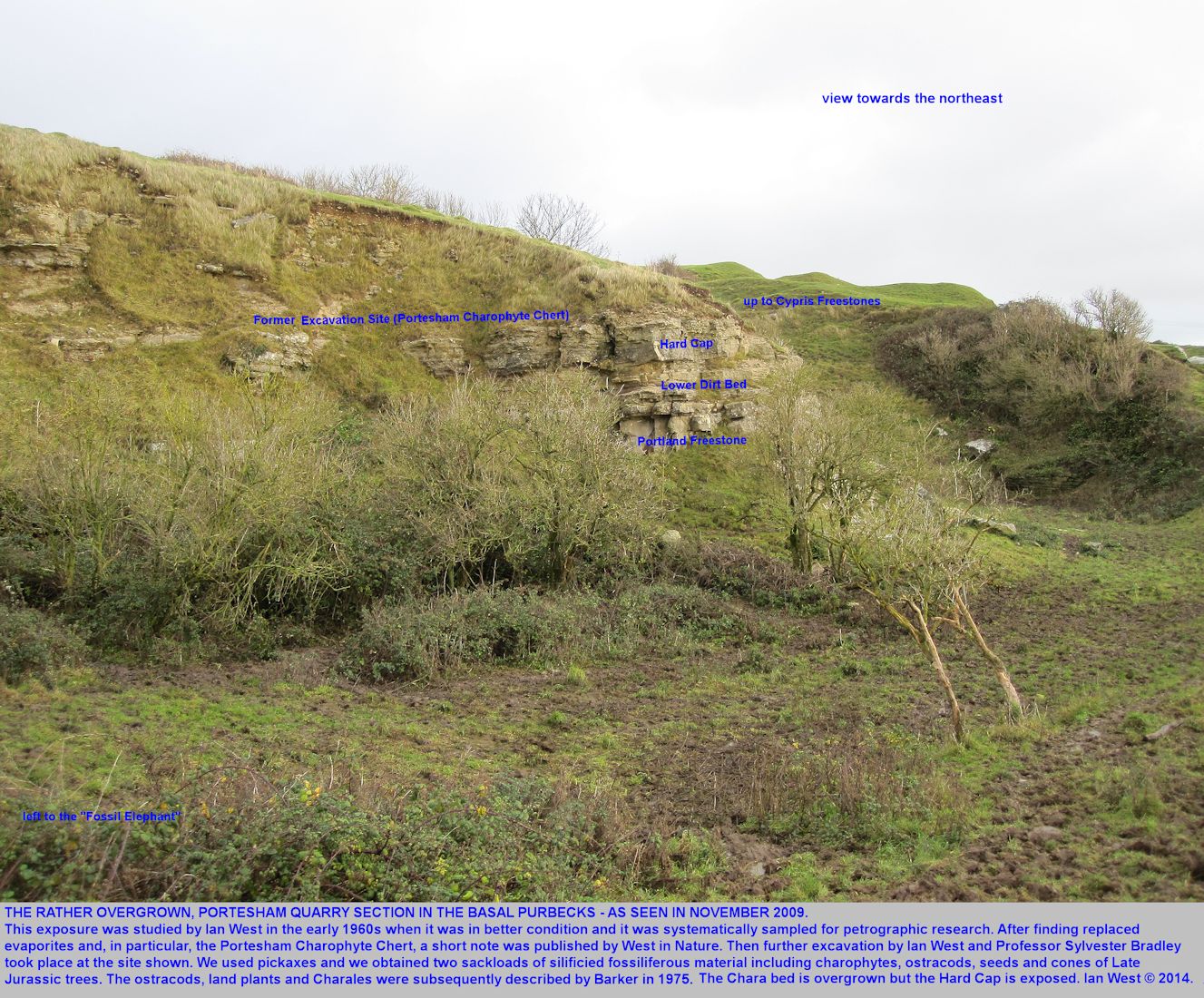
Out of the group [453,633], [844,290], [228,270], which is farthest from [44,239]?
[844,290]

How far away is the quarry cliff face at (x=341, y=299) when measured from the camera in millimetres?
26922

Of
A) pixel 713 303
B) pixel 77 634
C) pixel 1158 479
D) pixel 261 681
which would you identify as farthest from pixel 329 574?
pixel 1158 479

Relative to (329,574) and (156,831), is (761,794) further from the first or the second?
(329,574)

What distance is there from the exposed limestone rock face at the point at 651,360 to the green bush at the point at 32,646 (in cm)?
1905

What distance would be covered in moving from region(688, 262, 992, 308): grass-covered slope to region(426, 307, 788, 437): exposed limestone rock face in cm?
2101

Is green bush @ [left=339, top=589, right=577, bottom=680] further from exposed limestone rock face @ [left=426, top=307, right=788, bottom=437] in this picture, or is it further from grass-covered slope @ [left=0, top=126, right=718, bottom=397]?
grass-covered slope @ [left=0, top=126, right=718, bottom=397]

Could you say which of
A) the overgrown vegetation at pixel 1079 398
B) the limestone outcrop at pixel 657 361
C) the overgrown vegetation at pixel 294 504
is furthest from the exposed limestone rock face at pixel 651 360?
the overgrown vegetation at pixel 1079 398

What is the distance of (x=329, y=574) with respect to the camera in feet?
56.4

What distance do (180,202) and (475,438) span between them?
67.9 feet

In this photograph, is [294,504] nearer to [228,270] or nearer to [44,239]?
[228,270]

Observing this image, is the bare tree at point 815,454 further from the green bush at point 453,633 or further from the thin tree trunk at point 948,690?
the thin tree trunk at point 948,690

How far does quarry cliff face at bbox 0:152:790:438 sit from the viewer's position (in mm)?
26922

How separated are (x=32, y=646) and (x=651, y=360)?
2192 cm

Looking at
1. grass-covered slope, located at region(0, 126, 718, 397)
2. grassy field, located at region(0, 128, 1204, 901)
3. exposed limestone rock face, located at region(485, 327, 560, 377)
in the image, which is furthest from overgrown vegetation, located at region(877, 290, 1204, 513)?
exposed limestone rock face, located at region(485, 327, 560, 377)
